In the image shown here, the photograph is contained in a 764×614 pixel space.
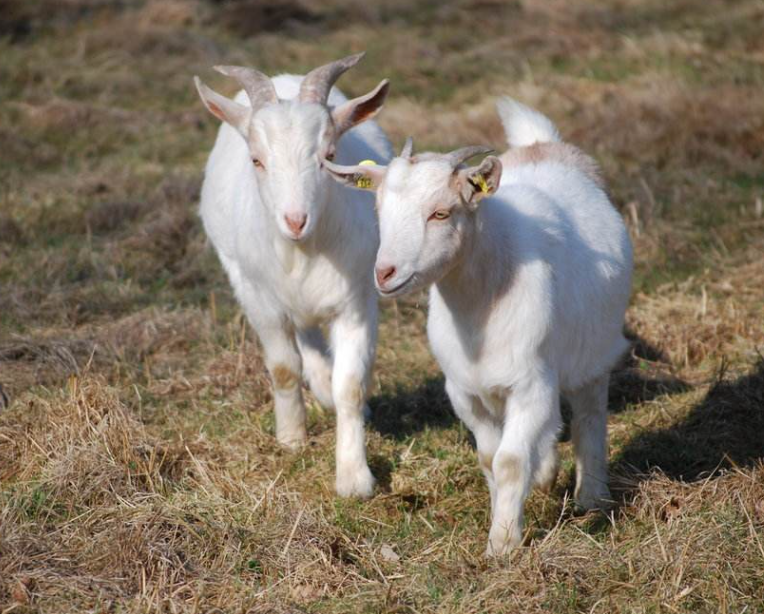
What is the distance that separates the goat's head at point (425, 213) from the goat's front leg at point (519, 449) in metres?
0.58

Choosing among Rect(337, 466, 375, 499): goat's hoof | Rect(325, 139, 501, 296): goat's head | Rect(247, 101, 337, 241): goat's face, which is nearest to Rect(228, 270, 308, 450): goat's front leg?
Rect(337, 466, 375, 499): goat's hoof

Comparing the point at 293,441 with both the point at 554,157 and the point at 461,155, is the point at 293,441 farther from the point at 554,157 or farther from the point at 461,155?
the point at 461,155

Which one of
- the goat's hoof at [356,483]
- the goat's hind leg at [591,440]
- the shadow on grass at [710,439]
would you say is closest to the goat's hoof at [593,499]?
the goat's hind leg at [591,440]

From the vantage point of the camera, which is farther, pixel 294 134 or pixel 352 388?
pixel 352 388

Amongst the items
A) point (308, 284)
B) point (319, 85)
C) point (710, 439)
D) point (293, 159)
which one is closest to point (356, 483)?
point (308, 284)

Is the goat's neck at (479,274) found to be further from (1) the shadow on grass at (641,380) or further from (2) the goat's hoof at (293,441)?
(1) the shadow on grass at (641,380)

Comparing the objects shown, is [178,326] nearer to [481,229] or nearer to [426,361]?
[426,361]

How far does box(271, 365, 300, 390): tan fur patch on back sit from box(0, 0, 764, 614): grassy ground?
10.0 inches

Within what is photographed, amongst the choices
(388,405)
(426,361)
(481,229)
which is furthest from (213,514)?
(426,361)

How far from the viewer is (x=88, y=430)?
16.5 ft

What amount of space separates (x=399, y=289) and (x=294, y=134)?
4.27 ft

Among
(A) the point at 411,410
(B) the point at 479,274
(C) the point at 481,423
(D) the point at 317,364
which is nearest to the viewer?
(B) the point at 479,274

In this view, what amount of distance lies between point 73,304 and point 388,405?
2329 mm

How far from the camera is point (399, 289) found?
13.4 ft
